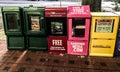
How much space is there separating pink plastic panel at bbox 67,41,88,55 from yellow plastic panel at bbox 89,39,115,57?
0.56 feet

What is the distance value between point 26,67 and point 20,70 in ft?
0.62

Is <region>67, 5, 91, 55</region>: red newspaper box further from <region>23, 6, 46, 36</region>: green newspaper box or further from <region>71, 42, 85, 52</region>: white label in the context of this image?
<region>23, 6, 46, 36</region>: green newspaper box

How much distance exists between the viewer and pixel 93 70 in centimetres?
405

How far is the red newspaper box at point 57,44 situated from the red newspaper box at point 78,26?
0.50 ft

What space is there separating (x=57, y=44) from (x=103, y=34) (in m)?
1.34

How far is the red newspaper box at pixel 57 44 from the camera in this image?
483 centimetres

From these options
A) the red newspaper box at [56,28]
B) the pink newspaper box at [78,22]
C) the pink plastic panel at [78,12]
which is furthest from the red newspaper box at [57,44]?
the pink plastic panel at [78,12]

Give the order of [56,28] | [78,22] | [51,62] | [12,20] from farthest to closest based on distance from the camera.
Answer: [12,20] → [56,28] → [78,22] → [51,62]

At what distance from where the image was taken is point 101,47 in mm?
4730

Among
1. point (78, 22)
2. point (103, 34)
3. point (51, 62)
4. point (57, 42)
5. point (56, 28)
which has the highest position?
point (78, 22)

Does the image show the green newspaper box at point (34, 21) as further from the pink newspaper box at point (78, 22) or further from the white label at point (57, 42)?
the pink newspaper box at point (78, 22)

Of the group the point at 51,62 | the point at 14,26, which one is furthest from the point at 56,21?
the point at 14,26

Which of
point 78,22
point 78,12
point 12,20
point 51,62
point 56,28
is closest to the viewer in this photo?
point 51,62

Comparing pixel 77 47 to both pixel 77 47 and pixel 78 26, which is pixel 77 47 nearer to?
pixel 77 47
